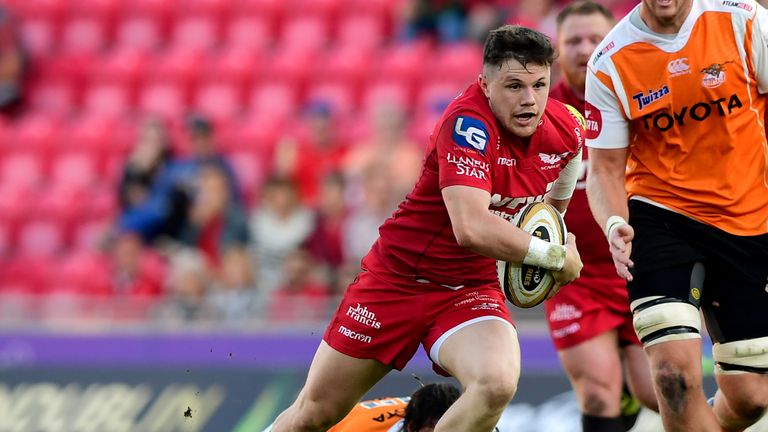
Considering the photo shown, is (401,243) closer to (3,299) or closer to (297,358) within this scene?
(297,358)

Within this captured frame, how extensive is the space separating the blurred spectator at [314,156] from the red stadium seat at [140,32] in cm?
439

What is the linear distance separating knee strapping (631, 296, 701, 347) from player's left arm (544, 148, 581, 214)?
2.22ft

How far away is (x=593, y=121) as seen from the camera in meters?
6.30

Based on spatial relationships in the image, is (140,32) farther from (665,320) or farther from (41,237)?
(665,320)

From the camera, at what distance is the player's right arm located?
6211 mm

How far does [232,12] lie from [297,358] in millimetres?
6595

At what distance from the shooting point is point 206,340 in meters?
10.2

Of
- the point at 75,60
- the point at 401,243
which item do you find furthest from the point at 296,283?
the point at 75,60

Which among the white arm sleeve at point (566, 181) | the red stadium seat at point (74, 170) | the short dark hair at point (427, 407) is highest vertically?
the white arm sleeve at point (566, 181)

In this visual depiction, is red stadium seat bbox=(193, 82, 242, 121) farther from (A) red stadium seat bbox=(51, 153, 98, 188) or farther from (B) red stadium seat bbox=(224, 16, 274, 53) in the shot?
(A) red stadium seat bbox=(51, 153, 98, 188)

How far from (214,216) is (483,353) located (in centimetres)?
591

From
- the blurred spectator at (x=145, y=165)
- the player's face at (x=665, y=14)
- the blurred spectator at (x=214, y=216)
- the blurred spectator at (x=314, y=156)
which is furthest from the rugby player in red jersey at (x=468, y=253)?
the blurred spectator at (x=145, y=165)

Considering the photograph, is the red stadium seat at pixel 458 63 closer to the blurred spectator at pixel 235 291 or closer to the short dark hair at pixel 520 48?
the blurred spectator at pixel 235 291

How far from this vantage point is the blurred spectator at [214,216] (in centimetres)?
1138
